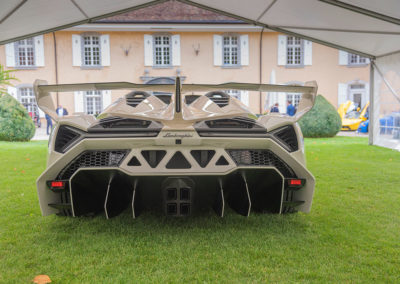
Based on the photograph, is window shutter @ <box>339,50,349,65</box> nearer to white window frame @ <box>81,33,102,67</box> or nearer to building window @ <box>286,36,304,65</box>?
building window @ <box>286,36,304,65</box>

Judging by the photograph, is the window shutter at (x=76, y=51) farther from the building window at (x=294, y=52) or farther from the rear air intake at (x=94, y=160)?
the rear air intake at (x=94, y=160)

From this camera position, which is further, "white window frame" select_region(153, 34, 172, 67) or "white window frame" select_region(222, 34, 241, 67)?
"white window frame" select_region(222, 34, 241, 67)

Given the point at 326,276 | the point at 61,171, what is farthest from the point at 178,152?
the point at 326,276

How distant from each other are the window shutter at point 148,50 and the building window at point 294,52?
8791mm

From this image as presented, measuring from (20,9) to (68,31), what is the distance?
17.2 metres

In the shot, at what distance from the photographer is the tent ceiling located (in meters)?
5.68

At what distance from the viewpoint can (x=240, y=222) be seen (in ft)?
10.2

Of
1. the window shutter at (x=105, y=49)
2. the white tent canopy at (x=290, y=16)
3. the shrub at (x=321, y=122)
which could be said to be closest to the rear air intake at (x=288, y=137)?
the white tent canopy at (x=290, y=16)

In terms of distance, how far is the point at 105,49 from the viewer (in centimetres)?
2233

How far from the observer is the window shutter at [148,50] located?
22.3m

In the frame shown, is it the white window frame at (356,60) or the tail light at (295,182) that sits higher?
the white window frame at (356,60)

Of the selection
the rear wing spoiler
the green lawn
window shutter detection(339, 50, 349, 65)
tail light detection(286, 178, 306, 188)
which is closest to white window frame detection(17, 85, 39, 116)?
window shutter detection(339, 50, 349, 65)

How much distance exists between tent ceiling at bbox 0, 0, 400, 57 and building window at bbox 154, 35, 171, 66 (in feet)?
48.8


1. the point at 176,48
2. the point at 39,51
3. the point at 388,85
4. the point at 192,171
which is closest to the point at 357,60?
the point at 176,48
